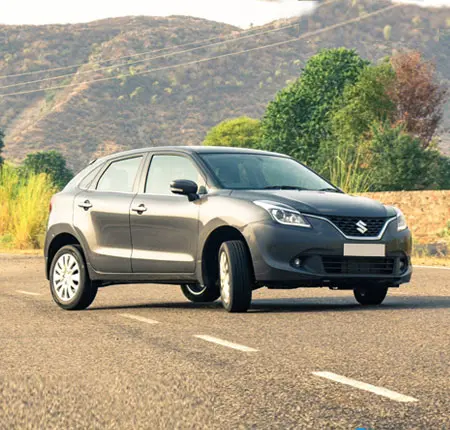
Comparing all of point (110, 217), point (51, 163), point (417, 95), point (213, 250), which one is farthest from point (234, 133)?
point (213, 250)

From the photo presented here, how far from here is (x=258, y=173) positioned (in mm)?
12172

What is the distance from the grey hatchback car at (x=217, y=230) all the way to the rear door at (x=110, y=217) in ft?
0.04

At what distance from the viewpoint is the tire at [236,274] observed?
1107 cm

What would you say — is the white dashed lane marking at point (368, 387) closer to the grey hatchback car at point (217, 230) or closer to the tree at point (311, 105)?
the grey hatchback car at point (217, 230)

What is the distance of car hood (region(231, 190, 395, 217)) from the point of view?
1118 centimetres

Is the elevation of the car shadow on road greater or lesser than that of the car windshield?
lesser

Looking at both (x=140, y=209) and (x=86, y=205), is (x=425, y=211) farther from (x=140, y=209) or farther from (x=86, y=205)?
(x=140, y=209)

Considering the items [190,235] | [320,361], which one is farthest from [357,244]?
[320,361]

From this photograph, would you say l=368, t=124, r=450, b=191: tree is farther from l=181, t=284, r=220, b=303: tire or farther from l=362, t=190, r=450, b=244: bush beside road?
l=181, t=284, r=220, b=303: tire

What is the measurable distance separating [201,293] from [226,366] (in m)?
5.30

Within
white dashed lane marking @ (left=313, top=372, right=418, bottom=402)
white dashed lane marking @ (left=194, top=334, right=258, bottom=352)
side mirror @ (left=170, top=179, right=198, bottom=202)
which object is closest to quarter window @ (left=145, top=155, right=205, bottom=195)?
side mirror @ (left=170, top=179, right=198, bottom=202)

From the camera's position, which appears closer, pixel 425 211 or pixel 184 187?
pixel 184 187

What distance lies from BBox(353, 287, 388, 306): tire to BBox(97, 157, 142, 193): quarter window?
2615 mm

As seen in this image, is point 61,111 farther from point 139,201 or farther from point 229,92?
point 139,201
